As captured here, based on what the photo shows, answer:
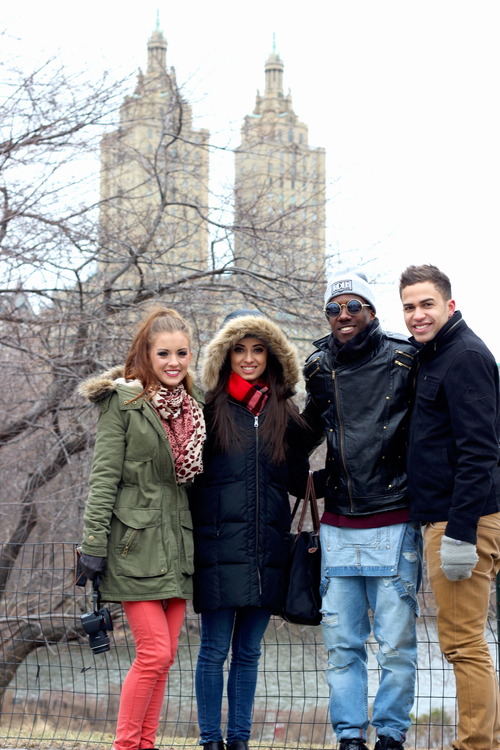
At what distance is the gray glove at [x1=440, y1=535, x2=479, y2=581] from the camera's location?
3115 millimetres

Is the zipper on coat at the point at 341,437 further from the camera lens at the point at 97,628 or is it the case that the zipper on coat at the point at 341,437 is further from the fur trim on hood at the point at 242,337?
the camera lens at the point at 97,628

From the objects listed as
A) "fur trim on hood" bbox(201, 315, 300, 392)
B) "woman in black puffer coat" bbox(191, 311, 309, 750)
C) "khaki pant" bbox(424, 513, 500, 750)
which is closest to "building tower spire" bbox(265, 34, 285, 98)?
"fur trim on hood" bbox(201, 315, 300, 392)

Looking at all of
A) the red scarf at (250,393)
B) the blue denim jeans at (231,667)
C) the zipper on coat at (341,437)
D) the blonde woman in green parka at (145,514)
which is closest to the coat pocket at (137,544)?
the blonde woman in green parka at (145,514)

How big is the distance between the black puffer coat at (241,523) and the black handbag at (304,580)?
0.17 ft

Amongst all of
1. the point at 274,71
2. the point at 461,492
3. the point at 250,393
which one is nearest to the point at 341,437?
the point at 250,393

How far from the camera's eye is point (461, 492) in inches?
125

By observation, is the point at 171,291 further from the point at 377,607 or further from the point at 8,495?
the point at 377,607

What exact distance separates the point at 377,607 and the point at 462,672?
42cm

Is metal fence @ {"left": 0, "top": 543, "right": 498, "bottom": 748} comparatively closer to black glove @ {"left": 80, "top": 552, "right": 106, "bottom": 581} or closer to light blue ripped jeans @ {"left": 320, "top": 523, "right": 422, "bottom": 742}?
light blue ripped jeans @ {"left": 320, "top": 523, "right": 422, "bottom": 742}

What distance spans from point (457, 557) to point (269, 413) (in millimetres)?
1095

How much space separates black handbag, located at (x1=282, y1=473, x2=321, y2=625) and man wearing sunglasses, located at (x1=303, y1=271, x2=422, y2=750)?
0.07 metres

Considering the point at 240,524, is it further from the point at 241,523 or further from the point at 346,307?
the point at 346,307

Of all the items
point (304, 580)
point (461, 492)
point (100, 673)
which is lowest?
point (100, 673)

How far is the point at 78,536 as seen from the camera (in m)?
9.09
